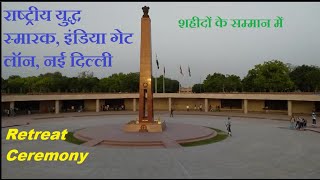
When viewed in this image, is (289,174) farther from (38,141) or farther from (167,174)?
(38,141)

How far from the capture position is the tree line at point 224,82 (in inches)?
2235

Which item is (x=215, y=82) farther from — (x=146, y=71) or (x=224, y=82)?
(x=146, y=71)

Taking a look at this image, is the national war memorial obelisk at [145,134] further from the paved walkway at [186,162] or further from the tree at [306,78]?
the tree at [306,78]

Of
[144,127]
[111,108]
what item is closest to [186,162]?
[144,127]

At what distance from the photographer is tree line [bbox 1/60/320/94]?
5678 cm

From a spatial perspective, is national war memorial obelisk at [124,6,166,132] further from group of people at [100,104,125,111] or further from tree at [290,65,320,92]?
tree at [290,65,320,92]

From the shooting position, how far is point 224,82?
256 feet

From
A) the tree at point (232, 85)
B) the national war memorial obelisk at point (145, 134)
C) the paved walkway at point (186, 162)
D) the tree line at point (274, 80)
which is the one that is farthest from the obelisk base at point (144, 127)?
the tree at point (232, 85)

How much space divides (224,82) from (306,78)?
2049 centimetres

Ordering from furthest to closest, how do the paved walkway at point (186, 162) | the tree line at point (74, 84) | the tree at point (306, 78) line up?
the tree line at point (74, 84) < the tree at point (306, 78) < the paved walkway at point (186, 162)

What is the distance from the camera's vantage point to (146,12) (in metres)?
25.4

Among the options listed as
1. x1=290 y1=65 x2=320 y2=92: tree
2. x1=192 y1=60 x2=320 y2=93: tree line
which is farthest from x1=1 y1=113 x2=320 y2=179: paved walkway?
x1=290 y1=65 x2=320 y2=92: tree

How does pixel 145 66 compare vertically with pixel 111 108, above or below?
above

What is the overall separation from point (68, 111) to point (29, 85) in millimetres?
32494
